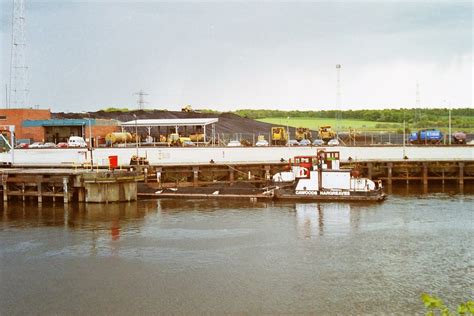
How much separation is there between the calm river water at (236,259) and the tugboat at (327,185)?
1.78 metres

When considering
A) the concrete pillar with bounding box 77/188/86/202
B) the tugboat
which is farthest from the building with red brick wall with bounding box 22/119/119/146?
the tugboat

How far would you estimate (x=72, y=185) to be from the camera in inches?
1818

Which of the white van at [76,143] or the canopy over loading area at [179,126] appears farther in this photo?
the canopy over loading area at [179,126]

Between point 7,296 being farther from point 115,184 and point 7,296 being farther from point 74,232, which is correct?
point 115,184

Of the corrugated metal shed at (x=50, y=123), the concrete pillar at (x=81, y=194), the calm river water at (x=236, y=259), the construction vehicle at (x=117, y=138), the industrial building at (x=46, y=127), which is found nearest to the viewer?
the calm river water at (x=236, y=259)

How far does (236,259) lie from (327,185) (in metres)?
18.9

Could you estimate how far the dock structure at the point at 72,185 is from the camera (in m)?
45.1

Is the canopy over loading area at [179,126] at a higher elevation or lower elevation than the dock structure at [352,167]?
higher

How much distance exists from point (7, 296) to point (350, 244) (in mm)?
16441

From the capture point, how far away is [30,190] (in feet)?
160

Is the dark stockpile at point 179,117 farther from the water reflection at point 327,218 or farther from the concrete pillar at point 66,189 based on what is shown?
the water reflection at point 327,218

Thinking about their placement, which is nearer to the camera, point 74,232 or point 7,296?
point 7,296

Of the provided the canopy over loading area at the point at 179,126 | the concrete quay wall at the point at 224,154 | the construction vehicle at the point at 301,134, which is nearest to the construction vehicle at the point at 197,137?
the canopy over loading area at the point at 179,126

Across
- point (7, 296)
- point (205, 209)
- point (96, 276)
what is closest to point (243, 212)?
point (205, 209)
